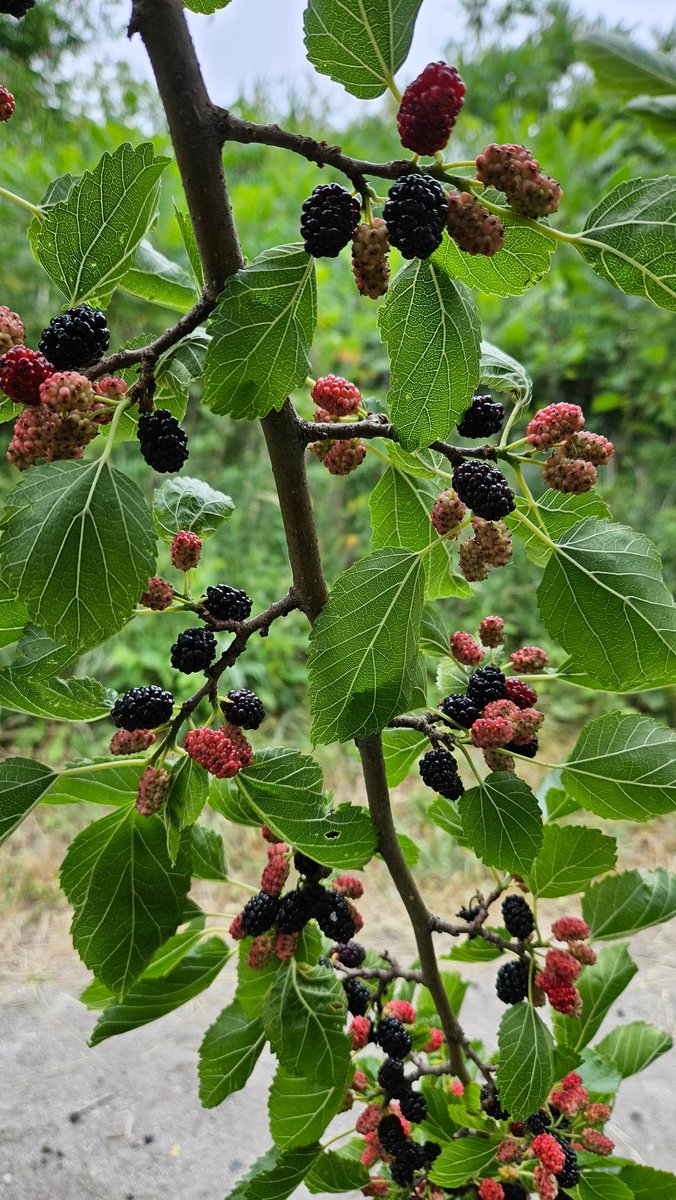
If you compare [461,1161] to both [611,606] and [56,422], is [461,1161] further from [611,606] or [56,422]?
[56,422]

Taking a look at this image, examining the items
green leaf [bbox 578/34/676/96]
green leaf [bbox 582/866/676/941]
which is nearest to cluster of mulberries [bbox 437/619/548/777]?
green leaf [bbox 582/866/676/941]

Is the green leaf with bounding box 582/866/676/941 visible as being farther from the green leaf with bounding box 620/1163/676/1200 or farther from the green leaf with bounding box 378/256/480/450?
the green leaf with bounding box 378/256/480/450

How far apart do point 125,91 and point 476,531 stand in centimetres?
265

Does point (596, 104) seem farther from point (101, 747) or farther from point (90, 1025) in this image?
point (90, 1025)

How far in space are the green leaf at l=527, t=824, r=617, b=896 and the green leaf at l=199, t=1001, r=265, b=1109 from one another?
0.66ft

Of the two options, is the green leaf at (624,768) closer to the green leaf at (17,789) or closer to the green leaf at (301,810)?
the green leaf at (301,810)

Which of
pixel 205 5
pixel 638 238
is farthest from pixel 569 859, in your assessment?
pixel 205 5

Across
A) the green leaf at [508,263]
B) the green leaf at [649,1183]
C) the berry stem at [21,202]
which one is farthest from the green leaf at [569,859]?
the berry stem at [21,202]

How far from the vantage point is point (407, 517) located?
443mm

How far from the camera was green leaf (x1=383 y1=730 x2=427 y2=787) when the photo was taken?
0.49 metres

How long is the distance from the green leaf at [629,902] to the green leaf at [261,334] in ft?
1.48

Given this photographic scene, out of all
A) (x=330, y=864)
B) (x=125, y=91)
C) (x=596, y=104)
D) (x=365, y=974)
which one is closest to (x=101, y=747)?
(x=365, y=974)

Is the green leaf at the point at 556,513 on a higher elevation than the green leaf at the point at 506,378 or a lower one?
lower

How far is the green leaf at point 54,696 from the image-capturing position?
1.26 feet
